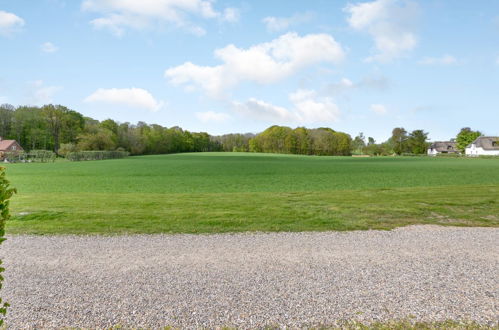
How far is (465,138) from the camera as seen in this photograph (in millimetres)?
115938

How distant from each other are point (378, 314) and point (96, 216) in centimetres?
978

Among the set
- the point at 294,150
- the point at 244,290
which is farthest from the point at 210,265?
the point at 294,150

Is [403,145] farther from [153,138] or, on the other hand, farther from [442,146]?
[153,138]

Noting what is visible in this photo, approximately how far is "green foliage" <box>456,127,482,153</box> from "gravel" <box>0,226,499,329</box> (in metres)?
133

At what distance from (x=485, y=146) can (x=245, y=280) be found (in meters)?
124

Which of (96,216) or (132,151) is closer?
(96,216)

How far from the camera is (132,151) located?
354 feet

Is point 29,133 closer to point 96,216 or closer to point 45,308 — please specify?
point 96,216

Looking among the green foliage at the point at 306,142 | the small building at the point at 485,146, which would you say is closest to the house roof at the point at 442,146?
the small building at the point at 485,146

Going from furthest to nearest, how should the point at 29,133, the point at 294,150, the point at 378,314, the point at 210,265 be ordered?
the point at 294,150 < the point at 29,133 < the point at 210,265 < the point at 378,314

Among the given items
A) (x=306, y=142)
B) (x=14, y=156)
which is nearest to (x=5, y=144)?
(x=14, y=156)

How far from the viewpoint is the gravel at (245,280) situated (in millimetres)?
4512

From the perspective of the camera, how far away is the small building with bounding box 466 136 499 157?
98438mm

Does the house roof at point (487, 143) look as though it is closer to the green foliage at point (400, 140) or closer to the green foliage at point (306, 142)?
the green foliage at point (400, 140)
